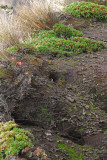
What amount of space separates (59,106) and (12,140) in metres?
0.99

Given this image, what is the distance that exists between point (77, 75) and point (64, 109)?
0.86m

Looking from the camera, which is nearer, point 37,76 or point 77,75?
point 37,76

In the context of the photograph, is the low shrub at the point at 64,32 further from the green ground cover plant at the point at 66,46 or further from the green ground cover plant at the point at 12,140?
the green ground cover plant at the point at 12,140

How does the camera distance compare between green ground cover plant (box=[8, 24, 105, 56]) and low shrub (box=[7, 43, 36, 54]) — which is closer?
low shrub (box=[7, 43, 36, 54])

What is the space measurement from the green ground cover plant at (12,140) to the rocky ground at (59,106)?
0.69 feet

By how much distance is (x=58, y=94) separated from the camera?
2.80 metres

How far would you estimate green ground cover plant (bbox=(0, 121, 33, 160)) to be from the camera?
5.96 ft

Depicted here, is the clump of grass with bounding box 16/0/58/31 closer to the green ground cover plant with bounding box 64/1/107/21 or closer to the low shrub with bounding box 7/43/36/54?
the green ground cover plant with bounding box 64/1/107/21

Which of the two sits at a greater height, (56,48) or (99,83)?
(56,48)

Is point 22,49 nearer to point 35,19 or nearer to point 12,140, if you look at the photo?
point 12,140

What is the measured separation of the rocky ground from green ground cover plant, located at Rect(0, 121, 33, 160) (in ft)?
0.69

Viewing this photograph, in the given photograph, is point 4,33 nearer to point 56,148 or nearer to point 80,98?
point 80,98

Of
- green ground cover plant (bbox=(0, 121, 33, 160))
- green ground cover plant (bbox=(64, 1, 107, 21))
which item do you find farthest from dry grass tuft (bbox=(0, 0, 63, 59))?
green ground cover plant (bbox=(0, 121, 33, 160))

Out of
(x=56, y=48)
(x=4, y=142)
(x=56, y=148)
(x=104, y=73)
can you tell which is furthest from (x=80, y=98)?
(x=56, y=48)
